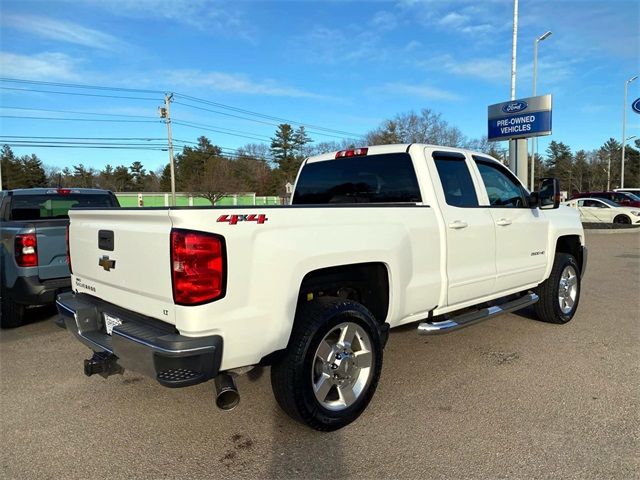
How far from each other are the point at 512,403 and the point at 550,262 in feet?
8.15

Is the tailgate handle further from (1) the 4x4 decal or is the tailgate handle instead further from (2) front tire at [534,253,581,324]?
(2) front tire at [534,253,581,324]

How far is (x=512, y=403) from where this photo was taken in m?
3.70

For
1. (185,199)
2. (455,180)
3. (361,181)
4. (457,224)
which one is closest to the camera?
(457,224)

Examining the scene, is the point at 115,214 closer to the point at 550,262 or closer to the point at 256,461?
the point at 256,461

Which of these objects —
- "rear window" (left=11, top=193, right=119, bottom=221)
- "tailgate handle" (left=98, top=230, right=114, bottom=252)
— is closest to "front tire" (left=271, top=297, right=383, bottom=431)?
"tailgate handle" (left=98, top=230, right=114, bottom=252)

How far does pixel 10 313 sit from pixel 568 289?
22.7ft

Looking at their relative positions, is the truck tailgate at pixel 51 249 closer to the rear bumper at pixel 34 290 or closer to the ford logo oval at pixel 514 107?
the rear bumper at pixel 34 290

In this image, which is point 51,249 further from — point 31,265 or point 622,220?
point 622,220

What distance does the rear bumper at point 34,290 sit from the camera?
17.6 feet

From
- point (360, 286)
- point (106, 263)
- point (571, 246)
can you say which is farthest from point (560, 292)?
point (106, 263)

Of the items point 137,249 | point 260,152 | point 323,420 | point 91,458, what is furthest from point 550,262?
point 260,152

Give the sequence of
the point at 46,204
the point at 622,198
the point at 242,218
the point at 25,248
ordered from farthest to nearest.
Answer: the point at 622,198
the point at 46,204
the point at 25,248
the point at 242,218

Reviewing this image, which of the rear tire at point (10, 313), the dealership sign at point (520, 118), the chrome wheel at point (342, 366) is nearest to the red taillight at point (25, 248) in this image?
the rear tire at point (10, 313)

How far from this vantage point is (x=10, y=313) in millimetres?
5902
